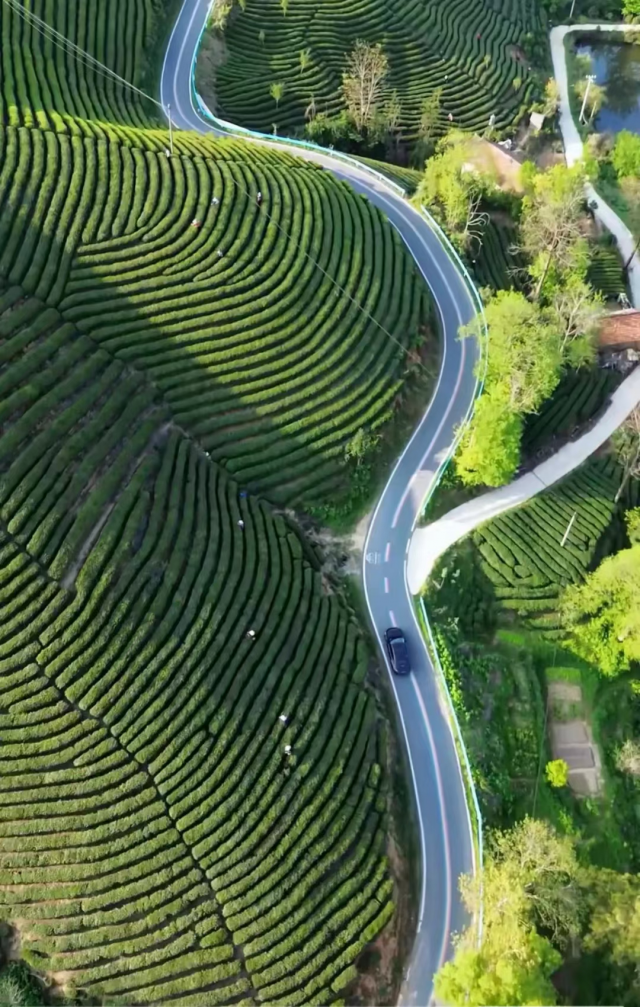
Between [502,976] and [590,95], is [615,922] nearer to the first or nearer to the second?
[502,976]

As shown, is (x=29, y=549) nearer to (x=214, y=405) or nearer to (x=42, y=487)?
(x=42, y=487)

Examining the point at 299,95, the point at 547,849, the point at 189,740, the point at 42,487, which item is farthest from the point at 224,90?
the point at 547,849

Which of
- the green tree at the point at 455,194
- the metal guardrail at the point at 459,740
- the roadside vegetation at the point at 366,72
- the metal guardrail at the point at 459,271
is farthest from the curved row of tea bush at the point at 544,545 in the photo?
the roadside vegetation at the point at 366,72

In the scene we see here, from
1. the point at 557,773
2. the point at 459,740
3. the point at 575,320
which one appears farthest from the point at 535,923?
the point at 575,320

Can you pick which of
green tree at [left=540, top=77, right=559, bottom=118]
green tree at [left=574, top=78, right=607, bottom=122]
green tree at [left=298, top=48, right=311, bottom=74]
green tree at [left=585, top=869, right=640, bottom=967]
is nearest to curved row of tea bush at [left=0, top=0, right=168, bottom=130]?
green tree at [left=298, top=48, right=311, bottom=74]

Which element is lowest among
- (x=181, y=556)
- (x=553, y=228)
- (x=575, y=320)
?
(x=181, y=556)

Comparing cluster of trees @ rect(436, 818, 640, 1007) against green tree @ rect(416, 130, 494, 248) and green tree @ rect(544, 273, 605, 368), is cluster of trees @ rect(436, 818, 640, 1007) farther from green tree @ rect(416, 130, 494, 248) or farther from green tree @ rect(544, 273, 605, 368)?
green tree @ rect(416, 130, 494, 248)
